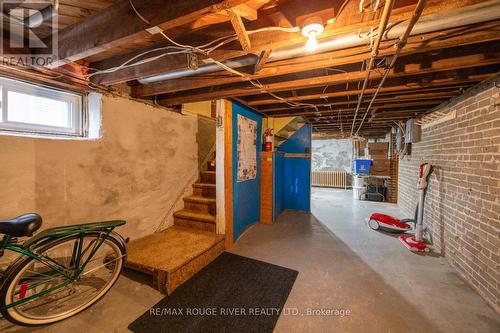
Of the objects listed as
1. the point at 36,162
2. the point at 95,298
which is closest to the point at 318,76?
the point at 36,162

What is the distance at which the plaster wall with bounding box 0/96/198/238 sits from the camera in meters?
1.67

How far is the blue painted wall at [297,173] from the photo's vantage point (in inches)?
184

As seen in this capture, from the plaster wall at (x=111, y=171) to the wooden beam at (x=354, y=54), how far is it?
0.68 m

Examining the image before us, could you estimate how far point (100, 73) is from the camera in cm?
195

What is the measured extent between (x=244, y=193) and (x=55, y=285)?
234 centimetres

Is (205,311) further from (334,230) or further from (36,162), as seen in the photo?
(334,230)

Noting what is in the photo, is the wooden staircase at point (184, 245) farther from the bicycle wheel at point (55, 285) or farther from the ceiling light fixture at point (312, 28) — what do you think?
the ceiling light fixture at point (312, 28)

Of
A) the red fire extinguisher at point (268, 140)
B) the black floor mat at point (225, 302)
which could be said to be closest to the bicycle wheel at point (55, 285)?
the black floor mat at point (225, 302)

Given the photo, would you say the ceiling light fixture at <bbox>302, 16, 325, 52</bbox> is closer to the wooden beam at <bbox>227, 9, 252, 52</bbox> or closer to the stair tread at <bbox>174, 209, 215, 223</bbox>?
the wooden beam at <bbox>227, 9, 252, 52</bbox>

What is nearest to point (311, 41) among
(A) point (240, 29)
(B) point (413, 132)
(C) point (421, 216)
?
(A) point (240, 29)

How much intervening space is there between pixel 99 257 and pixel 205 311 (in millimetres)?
1340

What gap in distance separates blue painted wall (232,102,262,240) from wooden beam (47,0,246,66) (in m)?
1.74

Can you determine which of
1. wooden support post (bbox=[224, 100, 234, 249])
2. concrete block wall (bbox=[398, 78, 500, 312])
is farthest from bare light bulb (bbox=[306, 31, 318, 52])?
concrete block wall (bbox=[398, 78, 500, 312])

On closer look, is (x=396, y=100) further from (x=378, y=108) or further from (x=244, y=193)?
(x=244, y=193)
